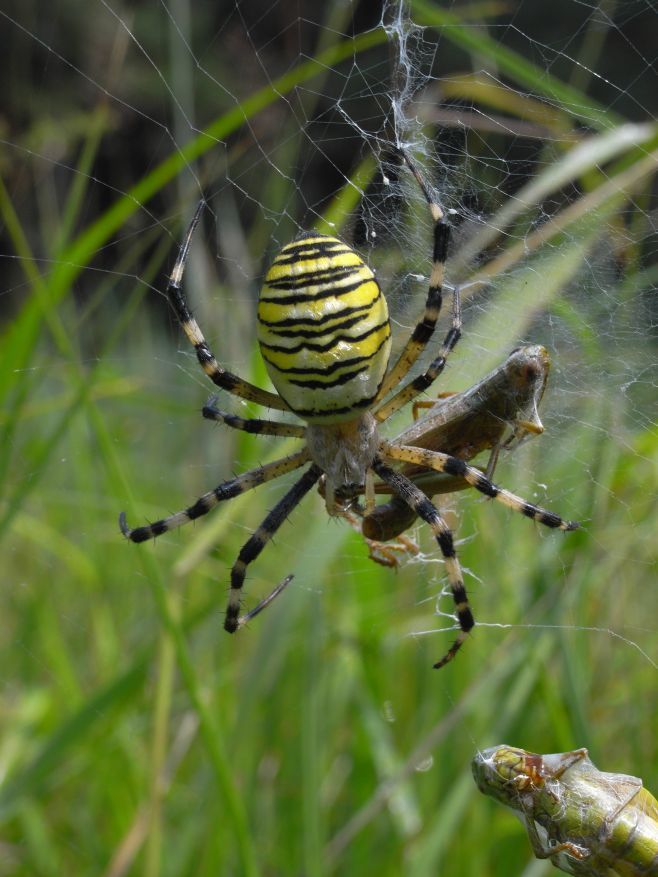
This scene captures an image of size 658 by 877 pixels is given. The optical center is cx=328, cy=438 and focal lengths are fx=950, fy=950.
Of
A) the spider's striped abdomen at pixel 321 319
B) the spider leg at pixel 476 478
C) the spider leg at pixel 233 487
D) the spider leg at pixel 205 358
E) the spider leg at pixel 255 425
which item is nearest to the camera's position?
the spider's striped abdomen at pixel 321 319

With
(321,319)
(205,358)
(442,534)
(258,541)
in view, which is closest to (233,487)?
(258,541)

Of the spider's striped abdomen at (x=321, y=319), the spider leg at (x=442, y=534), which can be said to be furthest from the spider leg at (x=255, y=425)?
the spider's striped abdomen at (x=321, y=319)

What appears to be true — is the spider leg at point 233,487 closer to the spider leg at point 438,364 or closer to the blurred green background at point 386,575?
the blurred green background at point 386,575

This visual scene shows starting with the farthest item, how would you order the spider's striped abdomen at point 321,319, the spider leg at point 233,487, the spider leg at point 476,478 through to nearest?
1. the spider leg at point 233,487
2. the spider leg at point 476,478
3. the spider's striped abdomen at point 321,319

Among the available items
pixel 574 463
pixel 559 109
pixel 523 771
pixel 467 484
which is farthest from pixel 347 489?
pixel 523 771

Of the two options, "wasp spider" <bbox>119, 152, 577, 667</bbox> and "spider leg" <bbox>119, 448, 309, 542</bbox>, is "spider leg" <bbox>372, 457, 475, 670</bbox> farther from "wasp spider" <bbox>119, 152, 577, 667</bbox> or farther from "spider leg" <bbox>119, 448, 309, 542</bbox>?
"spider leg" <bbox>119, 448, 309, 542</bbox>

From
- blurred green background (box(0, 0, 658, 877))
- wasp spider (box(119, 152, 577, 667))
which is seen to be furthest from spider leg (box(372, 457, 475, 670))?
blurred green background (box(0, 0, 658, 877))
